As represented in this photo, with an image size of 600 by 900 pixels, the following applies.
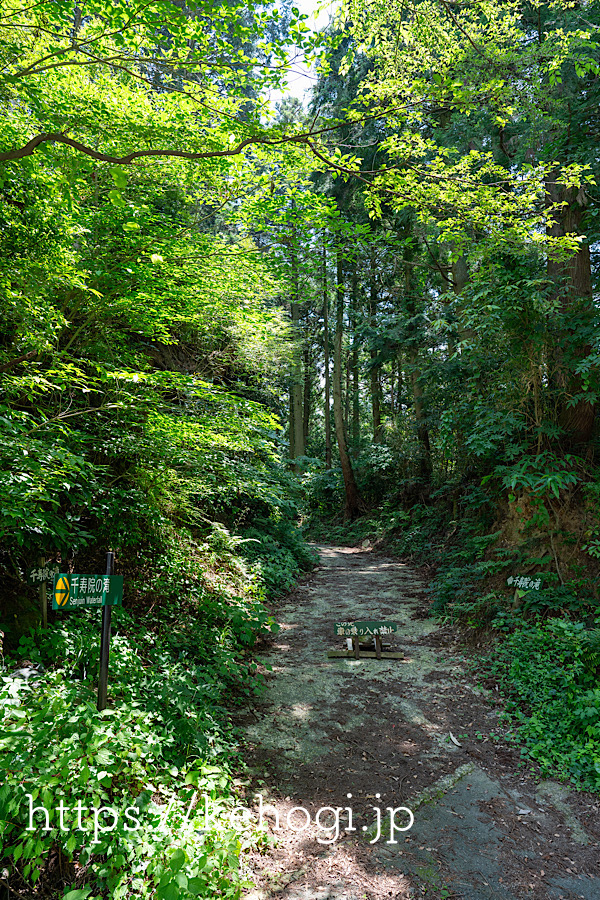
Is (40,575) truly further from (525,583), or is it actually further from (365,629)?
(525,583)

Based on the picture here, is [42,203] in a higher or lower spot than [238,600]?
higher

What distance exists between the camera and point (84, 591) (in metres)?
2.93

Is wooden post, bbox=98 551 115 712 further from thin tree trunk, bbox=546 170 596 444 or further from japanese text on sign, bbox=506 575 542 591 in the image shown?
thin tree trunk, bbox=546 170 596 444

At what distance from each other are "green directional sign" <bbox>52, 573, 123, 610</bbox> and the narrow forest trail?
1.81m

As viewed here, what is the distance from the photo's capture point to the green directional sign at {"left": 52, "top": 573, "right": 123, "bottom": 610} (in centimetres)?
284

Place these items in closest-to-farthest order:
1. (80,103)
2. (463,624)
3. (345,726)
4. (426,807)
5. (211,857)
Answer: (211,857) → (426,807) → (80,103) → (345,726) → (463,624)

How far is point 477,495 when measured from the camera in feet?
26.0

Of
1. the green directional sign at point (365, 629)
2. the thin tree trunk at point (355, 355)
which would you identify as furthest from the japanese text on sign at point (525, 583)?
the thin tree trunk at point (355, 355)

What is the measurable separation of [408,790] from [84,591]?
281 centimetres

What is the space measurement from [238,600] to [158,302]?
A: 3542mm

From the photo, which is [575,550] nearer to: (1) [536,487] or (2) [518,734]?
(1) [536,487]

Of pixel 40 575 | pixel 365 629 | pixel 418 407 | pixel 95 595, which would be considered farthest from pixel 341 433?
pixel 95 595

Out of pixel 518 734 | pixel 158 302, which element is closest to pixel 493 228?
pixel 158 302

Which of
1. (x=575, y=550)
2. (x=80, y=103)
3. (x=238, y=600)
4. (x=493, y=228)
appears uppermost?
(x=80, y=103)
